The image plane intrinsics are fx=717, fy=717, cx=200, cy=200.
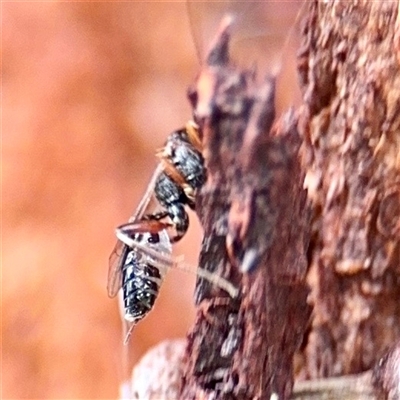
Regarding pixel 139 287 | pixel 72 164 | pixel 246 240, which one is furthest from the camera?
pixel 72 164

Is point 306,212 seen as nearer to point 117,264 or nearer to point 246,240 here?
point 246,240

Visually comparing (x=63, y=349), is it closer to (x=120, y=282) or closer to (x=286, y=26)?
(x=120, y=282)

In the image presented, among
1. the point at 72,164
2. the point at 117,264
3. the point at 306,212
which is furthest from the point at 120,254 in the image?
the point at 72,164

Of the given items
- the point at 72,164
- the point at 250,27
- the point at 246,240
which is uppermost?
the point at 72,164

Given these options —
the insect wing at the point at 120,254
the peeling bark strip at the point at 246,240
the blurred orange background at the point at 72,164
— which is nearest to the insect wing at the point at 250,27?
the peeling bark strip at the point at 246,240

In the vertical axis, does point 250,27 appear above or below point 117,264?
above

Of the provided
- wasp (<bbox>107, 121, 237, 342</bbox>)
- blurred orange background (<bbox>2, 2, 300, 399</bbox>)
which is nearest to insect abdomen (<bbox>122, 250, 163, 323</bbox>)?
wasp (<bbox>107, 121, 237, 342</bbox>)

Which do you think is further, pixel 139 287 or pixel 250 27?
pixel 139 287
